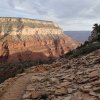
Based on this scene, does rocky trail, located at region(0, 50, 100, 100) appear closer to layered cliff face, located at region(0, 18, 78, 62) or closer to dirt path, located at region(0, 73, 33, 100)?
dirt path, located at region(0, 73, 33, 100)

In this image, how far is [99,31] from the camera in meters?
49.9

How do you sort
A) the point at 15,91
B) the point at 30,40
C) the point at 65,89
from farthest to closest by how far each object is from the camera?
the point at 30,40, the point at 15,91, the point at 65,89

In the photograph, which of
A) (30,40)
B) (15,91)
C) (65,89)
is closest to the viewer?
(65,89)

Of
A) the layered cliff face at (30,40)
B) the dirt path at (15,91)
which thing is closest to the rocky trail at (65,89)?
the dirt path at (15,91)

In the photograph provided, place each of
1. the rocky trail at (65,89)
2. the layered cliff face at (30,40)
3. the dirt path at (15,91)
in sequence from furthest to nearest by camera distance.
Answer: the layered cliff face at (30,40), the dirt path at (15,91), the rocky trail at (65,89)

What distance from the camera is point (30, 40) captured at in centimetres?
13300

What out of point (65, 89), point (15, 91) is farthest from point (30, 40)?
point (65, 89)

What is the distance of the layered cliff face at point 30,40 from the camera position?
120 metres

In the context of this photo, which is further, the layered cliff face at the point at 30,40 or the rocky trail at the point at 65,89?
the layered cliff face at the point at 30,40

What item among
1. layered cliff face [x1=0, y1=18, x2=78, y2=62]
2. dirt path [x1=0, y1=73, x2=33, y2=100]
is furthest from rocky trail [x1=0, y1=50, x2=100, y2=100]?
layered cliff face [x1=0, y1=18, x2=78, y2=62]

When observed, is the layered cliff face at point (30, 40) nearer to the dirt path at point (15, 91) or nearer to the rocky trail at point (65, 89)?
the dirt path at point (15, 91)

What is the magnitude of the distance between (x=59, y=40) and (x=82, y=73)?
130153mm

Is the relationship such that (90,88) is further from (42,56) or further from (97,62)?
(42,56)

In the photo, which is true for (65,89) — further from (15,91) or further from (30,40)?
(30,40)
